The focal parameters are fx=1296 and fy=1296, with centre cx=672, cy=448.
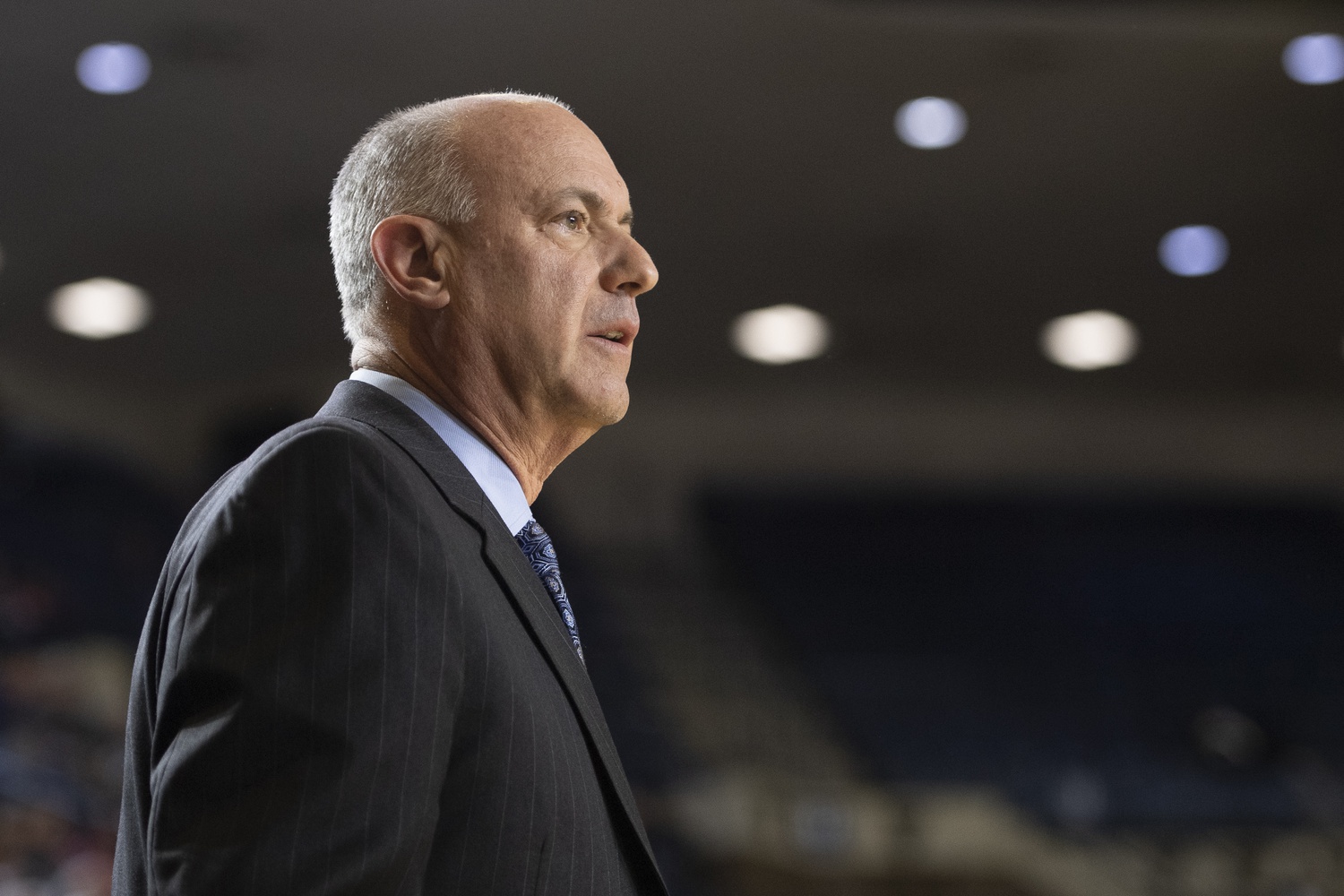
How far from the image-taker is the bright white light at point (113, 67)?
2439 millimetres

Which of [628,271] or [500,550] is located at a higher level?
[628,271]

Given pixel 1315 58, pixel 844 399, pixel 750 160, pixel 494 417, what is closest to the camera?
pixel 494 417

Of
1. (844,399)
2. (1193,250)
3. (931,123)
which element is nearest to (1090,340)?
(1193,250)

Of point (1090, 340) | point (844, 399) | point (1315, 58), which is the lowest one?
point (1315, 58)

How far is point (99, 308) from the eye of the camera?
344 centimetres

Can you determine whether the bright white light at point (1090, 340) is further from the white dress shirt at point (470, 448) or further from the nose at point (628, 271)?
the white dress shirt at point (470, 448)

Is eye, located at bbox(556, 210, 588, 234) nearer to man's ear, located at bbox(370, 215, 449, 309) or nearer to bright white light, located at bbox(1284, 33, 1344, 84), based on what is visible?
man's ear, located at bbox(370, 215, 449, 309)

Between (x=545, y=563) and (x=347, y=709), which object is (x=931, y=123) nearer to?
(x=545, y=563)

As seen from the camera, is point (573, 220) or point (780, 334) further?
point (780, 334)

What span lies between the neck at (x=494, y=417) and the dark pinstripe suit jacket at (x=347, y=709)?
0.38ft

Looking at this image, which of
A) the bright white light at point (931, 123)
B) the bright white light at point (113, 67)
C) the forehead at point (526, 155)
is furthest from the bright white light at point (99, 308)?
the forehead at point (526, 155)

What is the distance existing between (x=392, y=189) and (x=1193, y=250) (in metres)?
3.12

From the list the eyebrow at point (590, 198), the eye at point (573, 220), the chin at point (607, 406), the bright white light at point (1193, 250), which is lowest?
the chin at point (607, 406)

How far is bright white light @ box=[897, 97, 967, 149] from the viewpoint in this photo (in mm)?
2781
